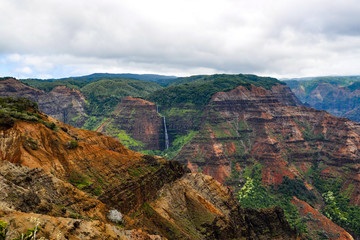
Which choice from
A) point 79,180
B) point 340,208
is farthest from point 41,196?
point 340,208

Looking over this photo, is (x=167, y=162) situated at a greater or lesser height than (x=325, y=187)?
greater

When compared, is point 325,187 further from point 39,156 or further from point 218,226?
point 39,156

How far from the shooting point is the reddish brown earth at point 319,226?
493 ft

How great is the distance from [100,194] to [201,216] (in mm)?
34628

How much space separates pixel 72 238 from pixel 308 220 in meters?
157

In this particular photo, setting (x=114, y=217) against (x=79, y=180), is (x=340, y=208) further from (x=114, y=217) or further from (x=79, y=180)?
(x=79, y=180)

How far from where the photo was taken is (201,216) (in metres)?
86.1

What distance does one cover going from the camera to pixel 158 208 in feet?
262

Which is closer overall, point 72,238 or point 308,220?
point 72,238

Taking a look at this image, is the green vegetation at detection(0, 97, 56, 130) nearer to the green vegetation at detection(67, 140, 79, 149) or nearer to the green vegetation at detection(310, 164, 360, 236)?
the green vegetation at detection(67, 140, 79, 149)

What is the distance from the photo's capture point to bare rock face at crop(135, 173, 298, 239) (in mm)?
75062

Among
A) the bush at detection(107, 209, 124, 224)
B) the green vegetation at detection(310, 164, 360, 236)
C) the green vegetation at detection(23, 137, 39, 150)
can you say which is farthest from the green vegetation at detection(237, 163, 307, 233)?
the green vegetation at detection(23, 137, 39, 150)

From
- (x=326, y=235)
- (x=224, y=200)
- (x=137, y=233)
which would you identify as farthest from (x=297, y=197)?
(x=137, y=233)

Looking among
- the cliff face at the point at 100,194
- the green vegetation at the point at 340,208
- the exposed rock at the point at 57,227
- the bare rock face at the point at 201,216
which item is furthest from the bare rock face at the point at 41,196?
the green vegetation at the point at 340,208
